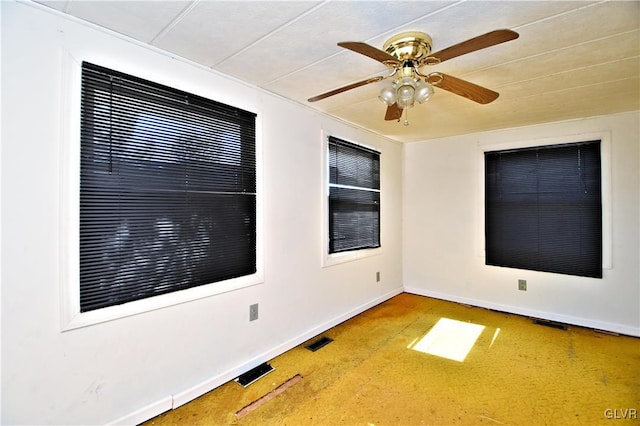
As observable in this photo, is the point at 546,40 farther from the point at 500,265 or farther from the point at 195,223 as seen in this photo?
the point at 500,265

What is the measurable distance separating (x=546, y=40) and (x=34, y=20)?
9.41ft

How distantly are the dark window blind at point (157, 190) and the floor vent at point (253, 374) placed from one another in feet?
2.62

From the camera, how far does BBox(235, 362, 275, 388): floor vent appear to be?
229 centimetres

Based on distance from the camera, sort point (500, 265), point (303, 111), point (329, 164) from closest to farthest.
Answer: point (303, 111) < point (329, 164) < point (500, 265)

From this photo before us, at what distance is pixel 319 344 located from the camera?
294 cm

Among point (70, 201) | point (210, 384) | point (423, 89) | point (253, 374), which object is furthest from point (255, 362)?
point (423, 89)

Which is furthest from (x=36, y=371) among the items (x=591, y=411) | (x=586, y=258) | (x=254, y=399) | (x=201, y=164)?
Result: (x=586, y=258)

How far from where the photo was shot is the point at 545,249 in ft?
12.0

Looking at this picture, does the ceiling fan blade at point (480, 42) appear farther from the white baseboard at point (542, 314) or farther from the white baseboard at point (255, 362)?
the white baseboard at point (542, 314)

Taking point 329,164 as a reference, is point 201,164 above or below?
below

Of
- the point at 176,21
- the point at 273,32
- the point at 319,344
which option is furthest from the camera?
the point at 319,344

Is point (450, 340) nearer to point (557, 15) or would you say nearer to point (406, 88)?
point (406, 88)

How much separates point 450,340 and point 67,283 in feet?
10.5

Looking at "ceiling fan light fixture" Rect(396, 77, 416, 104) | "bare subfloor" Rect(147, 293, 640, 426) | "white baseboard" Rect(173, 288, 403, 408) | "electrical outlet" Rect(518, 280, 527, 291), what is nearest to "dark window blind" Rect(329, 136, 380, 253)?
"white baseboard" Rect(173, 288, 403, 408)
